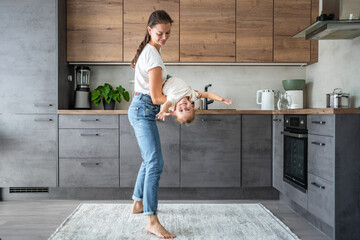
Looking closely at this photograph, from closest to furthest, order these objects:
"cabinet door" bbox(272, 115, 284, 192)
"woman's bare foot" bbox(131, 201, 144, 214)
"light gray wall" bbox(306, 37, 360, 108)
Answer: "woman's bare foot" bbox(131, 201, 144, 214), "light gray wall" bbox(306, 37, 360, 108), "cabinet door" bbox(272, 115, 284, 192)

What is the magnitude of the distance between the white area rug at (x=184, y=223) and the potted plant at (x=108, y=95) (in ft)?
3.81

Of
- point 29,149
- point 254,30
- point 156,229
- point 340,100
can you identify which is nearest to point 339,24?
point 340,100

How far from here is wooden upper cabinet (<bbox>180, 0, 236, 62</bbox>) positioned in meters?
3.50

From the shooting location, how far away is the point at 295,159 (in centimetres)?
269

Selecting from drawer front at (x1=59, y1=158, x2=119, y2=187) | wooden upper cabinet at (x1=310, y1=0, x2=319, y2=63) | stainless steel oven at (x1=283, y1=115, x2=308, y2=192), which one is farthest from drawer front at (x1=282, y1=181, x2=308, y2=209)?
drawer front at (x1=59, y1=158, x2=119, y2=187)

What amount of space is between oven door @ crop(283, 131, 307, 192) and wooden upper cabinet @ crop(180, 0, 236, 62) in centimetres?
122

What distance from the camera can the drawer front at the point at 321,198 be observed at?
209 centimetres

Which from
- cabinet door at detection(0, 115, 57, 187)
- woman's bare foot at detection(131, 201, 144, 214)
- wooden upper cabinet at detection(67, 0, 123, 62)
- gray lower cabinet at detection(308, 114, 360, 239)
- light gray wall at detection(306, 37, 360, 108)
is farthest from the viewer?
wooden upper cabinet at detection(67, 0, 123, 62)

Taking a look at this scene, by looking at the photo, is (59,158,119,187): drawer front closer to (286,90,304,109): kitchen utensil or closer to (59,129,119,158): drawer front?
(59,129,119,158): drawer front

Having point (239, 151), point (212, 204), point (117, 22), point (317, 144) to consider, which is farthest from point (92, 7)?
point (317, 144)

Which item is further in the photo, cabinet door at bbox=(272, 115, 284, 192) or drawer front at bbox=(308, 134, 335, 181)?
cabinet door at bbox=(272, 115, 284, 192)

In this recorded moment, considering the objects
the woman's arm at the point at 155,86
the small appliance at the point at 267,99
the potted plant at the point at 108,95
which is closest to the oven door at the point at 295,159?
the small appliance at the point at 267,99

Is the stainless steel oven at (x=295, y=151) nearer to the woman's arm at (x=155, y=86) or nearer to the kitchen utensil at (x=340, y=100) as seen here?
the kitchen utensil at (x=340, y=100)

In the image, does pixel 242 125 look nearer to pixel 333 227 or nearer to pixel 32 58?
pixel 333 227
